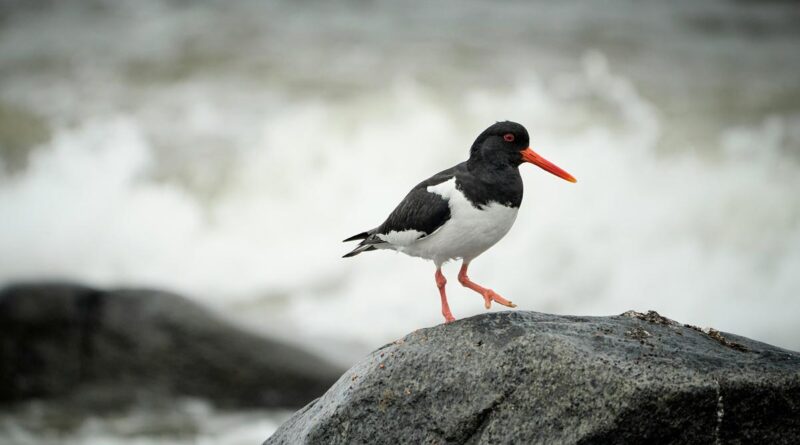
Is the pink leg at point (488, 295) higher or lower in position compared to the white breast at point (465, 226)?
lower

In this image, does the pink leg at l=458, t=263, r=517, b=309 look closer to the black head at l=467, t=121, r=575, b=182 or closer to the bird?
the bird

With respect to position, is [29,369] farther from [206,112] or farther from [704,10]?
[704,10]

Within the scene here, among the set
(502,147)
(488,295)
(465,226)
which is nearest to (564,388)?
(488,295)

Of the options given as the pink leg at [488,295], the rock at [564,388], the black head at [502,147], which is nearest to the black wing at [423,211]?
the black head at [502,147]

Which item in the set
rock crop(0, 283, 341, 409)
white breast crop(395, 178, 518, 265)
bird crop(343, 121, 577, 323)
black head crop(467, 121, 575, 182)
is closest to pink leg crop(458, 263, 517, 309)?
bird crop(343, 121, 577, 323)

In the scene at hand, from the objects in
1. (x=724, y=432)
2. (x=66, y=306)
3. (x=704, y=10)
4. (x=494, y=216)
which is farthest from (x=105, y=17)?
(x=724, y=432)

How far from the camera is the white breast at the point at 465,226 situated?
19.9 feet

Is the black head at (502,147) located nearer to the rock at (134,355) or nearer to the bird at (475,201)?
the bird at (475,201)

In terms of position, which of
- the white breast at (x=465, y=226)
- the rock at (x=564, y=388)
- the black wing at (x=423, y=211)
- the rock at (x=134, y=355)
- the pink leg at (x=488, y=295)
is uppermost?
the rock at (x=134, y=355)

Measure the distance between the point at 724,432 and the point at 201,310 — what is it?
8595mm

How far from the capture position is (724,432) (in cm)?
529

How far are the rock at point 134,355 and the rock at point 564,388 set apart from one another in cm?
633

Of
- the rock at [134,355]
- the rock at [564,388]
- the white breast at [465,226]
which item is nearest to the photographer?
the rock at [564,388]

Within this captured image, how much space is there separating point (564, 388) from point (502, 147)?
182 cm
